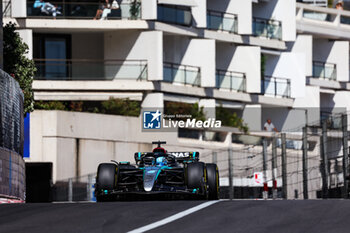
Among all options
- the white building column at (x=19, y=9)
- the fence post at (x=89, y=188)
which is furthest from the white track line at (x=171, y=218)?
the white building column at (x=19, y=9)

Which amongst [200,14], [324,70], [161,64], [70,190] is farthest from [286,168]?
[324,70]

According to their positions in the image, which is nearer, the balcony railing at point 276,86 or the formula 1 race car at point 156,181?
the formula 1 race car at point 156,181

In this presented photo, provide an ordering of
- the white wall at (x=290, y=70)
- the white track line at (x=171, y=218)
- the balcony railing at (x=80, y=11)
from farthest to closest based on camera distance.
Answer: the white wall at (x=290, y=70)
the balcony railing at (x=80, y=11)
the white track line at (x=171, y=218)

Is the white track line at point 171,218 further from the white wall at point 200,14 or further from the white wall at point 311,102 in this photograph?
the white wall at point 311,102

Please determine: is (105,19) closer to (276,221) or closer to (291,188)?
→ (291,188)

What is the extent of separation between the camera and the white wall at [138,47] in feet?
176

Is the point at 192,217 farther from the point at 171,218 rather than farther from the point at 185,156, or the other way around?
the point at 185,156

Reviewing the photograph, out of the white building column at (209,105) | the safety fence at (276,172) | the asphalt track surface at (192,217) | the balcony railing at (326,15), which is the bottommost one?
the safety fence at (276,172)

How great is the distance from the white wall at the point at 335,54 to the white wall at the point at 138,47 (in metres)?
18.1

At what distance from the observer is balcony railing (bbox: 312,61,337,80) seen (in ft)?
223

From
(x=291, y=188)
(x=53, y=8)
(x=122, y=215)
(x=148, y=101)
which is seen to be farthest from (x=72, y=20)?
(x=122, y=215)

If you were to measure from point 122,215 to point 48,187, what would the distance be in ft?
109

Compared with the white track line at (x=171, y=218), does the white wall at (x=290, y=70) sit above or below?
above

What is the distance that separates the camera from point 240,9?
60250 millimetres
